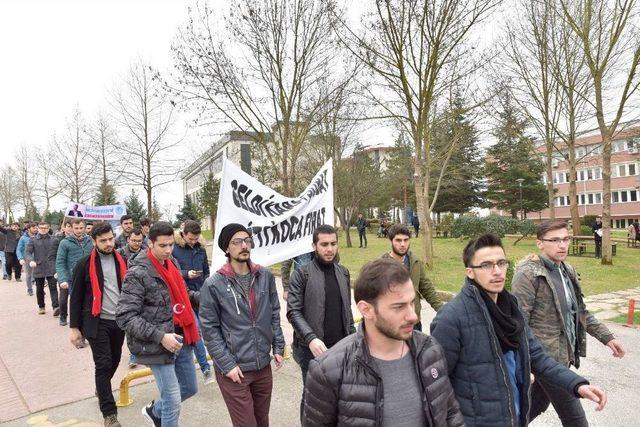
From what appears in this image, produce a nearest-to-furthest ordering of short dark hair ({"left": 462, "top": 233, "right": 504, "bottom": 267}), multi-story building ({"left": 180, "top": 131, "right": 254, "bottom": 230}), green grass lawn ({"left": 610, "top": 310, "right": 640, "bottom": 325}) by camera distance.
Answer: short dark hair ({"left": 462, "top": 233, "right": 504, "bottom": 267}), green grass lawn ({"left": 610, "top": 310, "right": 640, "bottom": 325}), multi-story building ({"left": 180, "top": 131, "right": 254, "bottom": 230})

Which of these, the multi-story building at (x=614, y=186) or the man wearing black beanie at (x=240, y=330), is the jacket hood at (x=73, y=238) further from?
the multi-story building at (x=614, y=186)

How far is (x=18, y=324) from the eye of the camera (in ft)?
30.3

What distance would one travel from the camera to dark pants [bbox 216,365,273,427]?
3.23m

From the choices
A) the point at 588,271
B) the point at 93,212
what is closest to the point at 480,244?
the point at 588,271

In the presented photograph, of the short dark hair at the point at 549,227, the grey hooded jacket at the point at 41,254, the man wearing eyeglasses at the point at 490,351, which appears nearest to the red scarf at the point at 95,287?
the man wearing eyeglasses at the point at 490,351

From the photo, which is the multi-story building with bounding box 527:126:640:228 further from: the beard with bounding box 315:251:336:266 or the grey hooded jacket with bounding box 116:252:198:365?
the grey hooded jacket with bounding box 116:252:198:365

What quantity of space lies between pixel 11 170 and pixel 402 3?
50.4 meters

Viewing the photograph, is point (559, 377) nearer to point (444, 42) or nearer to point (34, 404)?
point (34, 404)

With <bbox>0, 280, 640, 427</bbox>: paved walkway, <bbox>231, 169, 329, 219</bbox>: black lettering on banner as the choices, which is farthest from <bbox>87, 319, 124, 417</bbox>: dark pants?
<bbox>231, 169, 329, 219</bbox>: black lettering on banner

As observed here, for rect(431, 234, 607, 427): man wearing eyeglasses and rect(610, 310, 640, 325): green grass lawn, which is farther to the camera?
rect(610, 310, 640, 325): green grass lawn

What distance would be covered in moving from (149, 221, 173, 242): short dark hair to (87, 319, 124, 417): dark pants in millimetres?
1222

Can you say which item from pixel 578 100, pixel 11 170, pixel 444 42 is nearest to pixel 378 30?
pixel 444 42

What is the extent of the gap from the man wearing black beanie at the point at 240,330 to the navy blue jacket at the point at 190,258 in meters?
2.42

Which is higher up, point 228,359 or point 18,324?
point 228,359
